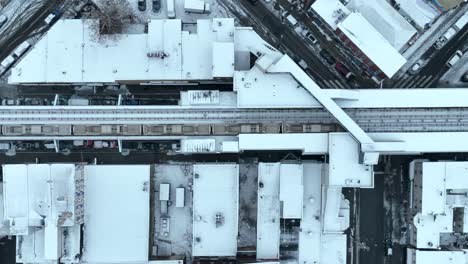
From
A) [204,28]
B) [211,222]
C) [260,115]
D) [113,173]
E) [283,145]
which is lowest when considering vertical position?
[211,222]

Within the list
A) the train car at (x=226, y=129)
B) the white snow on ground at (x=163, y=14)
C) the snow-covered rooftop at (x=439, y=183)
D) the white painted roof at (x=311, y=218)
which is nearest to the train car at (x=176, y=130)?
the train car at (x=226, y=129)

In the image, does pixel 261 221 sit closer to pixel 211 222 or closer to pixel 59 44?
pixel 211 222

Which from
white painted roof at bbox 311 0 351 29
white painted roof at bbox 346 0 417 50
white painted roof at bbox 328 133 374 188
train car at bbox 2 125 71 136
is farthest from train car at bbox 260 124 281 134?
train car at bbox 2 125 71 136

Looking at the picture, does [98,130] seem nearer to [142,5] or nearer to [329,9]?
[142,5]

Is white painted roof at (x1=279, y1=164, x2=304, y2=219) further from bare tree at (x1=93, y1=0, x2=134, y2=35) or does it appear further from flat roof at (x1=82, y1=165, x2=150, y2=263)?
bare tree at (x1=93, y1=0, x2=134, y2=35)

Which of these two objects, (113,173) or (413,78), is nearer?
(113,173)

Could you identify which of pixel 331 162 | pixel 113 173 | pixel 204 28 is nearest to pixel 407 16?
pixel 331 162
